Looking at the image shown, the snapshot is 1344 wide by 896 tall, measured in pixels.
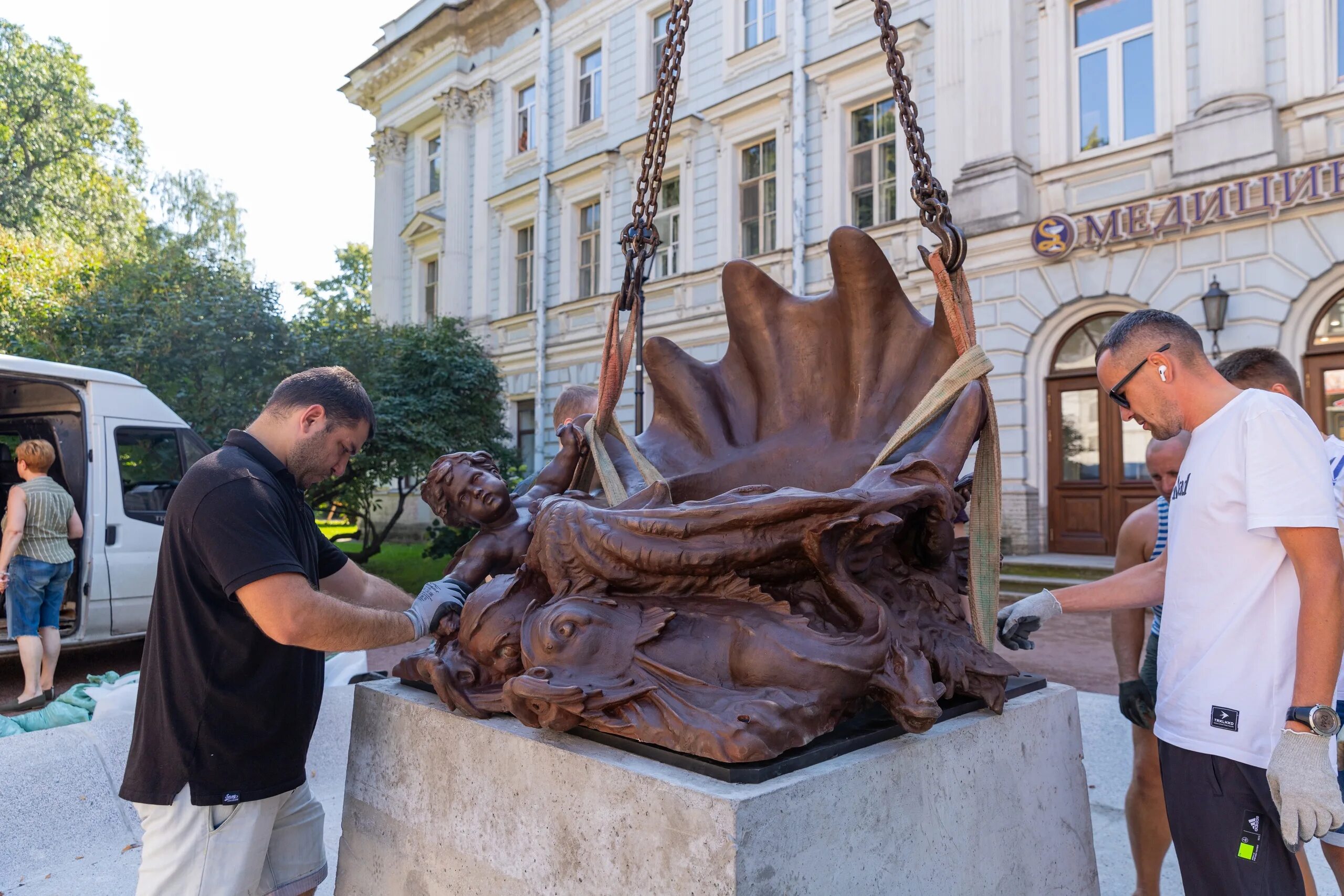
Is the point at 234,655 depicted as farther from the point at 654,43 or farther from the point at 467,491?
the point at 654,43

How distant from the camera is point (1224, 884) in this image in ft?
5.77

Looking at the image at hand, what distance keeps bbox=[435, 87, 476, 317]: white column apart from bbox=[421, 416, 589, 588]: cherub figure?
611 inches

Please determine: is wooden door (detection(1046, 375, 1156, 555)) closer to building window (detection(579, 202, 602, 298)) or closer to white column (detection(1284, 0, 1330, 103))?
white column (detection(1284, 0, 1330, 103))

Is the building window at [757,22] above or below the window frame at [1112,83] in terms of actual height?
above

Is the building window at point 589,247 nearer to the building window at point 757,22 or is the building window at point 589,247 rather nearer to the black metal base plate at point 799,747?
the building window at point 757,22

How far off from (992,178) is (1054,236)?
938mm

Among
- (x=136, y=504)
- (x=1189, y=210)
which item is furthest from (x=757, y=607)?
(x=1189, y=210)

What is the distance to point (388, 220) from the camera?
63.6 ft

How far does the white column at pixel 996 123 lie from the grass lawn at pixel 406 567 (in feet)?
23.4

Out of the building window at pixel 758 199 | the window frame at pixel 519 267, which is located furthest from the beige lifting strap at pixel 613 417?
the window frame at pixel 519 267

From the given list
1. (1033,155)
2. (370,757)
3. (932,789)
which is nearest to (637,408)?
(370,757)

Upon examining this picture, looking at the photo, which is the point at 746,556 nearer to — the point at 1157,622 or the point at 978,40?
the point at 1157,622

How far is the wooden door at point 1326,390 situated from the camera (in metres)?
8.10

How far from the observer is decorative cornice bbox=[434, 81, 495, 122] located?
55.5 feet
